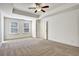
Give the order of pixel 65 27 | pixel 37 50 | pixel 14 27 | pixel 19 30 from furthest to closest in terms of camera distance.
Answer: pixel 19 30 < pixel 14 27 < pixel 65 27 < pixel 37 50

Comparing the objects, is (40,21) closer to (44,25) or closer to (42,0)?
(44,25)

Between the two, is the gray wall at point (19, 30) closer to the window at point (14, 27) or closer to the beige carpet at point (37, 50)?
the window at point (14, 27)

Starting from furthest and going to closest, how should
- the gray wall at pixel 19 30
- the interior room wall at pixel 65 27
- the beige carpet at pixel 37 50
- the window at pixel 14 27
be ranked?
1. the window at pixel 14 27
2. the gray wall at pixel 19 30
3. the interior room wall at pixel 65 27
4. the beige carpet at pixel 37 50

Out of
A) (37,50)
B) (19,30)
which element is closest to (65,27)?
(37,50)

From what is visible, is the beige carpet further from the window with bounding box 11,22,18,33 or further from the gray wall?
the window with bounding box 11,22,18,33

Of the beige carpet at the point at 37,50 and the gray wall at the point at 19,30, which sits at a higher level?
the gray wall at the point at 19,30

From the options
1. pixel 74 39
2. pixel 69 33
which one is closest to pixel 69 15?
pixel 69 33

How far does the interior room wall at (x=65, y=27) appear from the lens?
5.21m

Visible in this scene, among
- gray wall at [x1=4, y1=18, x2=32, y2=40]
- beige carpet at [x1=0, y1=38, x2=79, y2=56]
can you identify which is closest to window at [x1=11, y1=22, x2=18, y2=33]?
gray wall at [x1=4, y1=18, x2=32, y2=40]

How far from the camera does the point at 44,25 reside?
27.5ft

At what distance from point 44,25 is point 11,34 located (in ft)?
9.76

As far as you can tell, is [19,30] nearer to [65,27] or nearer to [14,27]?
[14,27]

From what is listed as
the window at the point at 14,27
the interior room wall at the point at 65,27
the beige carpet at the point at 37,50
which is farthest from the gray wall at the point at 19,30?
the beige carpet at the point at 37,50

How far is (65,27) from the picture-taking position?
5938 mm
